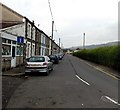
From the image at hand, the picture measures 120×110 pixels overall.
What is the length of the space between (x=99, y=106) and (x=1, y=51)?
13.8m

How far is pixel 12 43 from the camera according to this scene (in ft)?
81.3

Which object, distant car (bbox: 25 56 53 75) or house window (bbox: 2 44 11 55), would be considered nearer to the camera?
distant car (bbox: 25 56 53 75)

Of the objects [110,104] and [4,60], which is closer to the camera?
[110,104]

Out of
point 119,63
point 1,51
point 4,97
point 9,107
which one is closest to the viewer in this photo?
point 9,107

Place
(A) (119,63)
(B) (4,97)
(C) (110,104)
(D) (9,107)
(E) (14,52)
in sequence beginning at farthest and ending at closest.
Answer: (E) (14,52) → (A) (119,63) → (B) (4,97) → (C) (110,104) → (D) (9,107)

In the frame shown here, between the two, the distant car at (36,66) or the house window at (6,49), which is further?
the house window at (6,49)

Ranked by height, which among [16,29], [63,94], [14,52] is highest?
[16,29]

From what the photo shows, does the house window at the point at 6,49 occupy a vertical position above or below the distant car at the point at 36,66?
Answer: above

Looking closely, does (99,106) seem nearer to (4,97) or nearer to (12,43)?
(4,97)

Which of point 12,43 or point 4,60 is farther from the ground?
point 12,43

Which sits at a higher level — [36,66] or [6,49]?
[6,49]

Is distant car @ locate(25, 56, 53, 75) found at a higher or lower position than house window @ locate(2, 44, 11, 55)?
lower

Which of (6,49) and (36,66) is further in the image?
(6,49)

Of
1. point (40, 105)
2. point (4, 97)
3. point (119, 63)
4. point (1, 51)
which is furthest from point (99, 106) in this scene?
point (119, 63)
